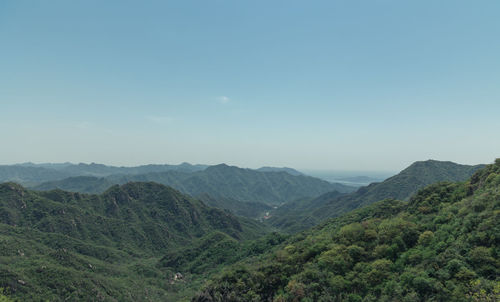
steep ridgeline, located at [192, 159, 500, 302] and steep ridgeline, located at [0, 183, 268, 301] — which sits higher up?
steep ridgeline, located at [192, 159, 500, 302]

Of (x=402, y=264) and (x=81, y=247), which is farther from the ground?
(x=402, y=264)

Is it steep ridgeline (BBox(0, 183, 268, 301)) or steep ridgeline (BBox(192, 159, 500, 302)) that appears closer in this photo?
steep ridgeline (BBox(192, 159, 500, 302))

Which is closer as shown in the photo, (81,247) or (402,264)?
(402,264)

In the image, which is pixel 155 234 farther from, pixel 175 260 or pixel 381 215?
pixel 381 215

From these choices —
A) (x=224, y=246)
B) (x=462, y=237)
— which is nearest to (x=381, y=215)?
(x=462, y=237)

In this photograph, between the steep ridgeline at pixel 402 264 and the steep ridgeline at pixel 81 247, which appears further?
the steep ridgeline at pixel 81 247
